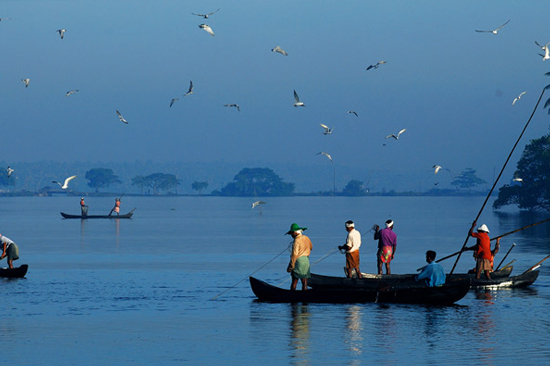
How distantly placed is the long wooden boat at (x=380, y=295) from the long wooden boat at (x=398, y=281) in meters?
1.59

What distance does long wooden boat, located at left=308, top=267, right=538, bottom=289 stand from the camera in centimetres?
2948

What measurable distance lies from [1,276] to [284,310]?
562 inches

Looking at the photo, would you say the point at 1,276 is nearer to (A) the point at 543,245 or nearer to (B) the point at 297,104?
(B) the point at 297,104

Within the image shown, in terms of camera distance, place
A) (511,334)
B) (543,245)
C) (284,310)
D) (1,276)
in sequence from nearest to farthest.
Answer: (511,334) < (284,310) < (1,276) < (543,245)

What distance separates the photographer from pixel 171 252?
54688 millimetres

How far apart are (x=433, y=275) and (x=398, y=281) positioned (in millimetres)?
3079

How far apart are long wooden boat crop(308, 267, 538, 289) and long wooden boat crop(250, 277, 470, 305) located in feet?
5.21

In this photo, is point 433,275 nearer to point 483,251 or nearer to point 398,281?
point 398,281

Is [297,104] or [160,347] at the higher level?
[297,104]

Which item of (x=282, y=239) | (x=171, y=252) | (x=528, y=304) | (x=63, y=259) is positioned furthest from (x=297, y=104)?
(x=528, y=304)

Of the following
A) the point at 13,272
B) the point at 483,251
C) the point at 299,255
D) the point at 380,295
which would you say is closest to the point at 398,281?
the point at 380,295

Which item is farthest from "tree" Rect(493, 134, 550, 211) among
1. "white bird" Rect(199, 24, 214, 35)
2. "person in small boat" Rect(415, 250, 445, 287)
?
"person in small boat" Rect(415, 250, 445, 287)

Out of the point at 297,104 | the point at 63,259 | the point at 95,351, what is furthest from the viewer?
the point at 297,104

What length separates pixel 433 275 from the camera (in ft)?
89.1
